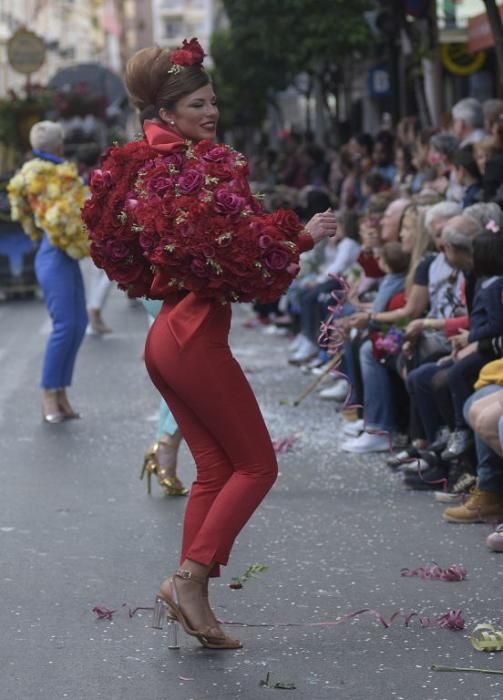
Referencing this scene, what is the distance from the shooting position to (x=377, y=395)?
34.3 ft

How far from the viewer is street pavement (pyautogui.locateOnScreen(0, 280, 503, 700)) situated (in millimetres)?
5559

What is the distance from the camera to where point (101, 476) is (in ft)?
31.5

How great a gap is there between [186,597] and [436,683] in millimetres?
929

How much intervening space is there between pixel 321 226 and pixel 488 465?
263 cm

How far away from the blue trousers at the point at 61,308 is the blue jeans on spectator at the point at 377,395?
92.6 inches

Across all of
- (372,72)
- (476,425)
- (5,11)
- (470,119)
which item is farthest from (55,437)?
(5,11)

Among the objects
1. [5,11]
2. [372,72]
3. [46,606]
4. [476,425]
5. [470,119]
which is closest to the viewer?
[46,606]

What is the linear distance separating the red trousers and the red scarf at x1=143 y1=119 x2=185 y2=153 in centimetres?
52

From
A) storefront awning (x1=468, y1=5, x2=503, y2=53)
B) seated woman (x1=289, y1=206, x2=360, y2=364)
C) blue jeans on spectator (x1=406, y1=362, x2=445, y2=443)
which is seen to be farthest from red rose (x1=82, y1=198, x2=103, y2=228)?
storefront awning (x1=468, y1=5, x2=503, y2=53)

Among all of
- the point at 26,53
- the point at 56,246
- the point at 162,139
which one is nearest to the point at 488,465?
the point at 162,139

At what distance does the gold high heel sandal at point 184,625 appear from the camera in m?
5.85

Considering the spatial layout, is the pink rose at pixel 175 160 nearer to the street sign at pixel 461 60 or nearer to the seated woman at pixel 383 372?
the seated woman at pixel 383 372

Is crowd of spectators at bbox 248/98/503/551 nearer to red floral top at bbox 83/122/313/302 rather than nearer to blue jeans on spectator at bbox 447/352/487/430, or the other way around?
blue jeans on spectator at bbox 447/352/487/430

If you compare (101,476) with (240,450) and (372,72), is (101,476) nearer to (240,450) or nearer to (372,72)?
(240,450)
